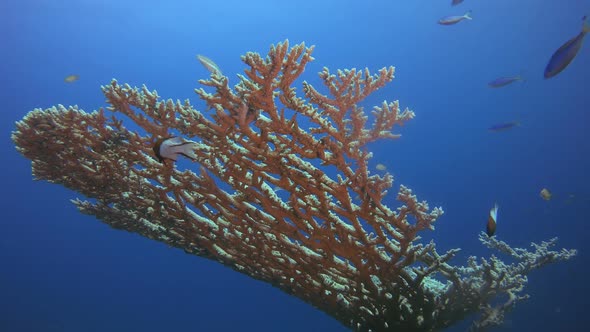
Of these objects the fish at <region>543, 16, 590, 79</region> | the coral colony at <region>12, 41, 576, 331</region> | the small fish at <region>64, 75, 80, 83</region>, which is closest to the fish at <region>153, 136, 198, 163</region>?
the coral colony at <region>12, 41, 576, 331</region>

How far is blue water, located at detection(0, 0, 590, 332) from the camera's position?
30.4 m

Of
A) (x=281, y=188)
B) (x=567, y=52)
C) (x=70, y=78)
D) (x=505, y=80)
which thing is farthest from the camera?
(x=70, y=78)

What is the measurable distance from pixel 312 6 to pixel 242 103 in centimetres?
3327

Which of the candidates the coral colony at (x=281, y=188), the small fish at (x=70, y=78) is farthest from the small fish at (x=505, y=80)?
the small fish at (x=70, y=78)

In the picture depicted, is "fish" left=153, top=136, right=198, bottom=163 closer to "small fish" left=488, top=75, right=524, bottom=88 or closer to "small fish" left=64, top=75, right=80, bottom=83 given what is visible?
"small fish" left=488, top=75, right=524, bottom=88

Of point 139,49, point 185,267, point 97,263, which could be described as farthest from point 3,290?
point 139,49

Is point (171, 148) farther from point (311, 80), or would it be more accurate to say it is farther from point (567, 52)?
point (311, 80)

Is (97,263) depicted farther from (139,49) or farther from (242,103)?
(242,103)

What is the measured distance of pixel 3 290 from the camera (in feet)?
108

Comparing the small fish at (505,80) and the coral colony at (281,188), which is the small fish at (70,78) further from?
the small fish at (505,80)

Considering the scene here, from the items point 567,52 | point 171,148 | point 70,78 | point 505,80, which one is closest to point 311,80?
point 70,78

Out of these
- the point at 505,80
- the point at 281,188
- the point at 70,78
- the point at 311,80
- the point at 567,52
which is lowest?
the point at 281,188

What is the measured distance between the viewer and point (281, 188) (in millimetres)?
3631

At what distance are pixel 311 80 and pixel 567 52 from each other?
33.3m
